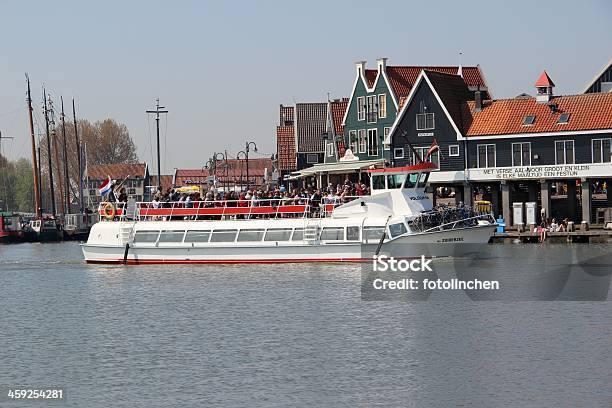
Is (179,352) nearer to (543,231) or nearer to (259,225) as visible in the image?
(259,225)

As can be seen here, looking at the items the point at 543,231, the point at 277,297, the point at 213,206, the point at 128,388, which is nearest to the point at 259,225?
the point at 213,206

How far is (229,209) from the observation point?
59.6 m

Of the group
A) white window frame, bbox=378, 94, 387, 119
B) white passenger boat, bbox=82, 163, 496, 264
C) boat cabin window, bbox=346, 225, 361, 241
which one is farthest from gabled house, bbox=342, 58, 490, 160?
boat cabin window, bbox=346, 225, 361, 241

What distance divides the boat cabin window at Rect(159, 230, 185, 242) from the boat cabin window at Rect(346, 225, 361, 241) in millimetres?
9654

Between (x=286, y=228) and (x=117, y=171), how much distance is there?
454ft

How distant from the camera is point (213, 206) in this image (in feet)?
204

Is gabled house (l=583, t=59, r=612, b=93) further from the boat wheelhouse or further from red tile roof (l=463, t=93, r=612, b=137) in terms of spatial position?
the boat wheelhouse

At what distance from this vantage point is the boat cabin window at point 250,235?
2312 inches

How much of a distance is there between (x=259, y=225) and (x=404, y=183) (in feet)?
25.5

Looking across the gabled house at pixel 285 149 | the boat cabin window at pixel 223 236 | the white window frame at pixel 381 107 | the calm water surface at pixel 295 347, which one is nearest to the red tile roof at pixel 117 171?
the gabled house at pixel 285 149

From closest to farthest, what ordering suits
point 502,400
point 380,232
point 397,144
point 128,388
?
1. point 502,400
2. point 128,388
3. point 380,232
4. point 397,144

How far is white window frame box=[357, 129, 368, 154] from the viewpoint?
93.1m

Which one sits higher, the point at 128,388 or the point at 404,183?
the point at 404,183

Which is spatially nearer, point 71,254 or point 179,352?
point 179,352
